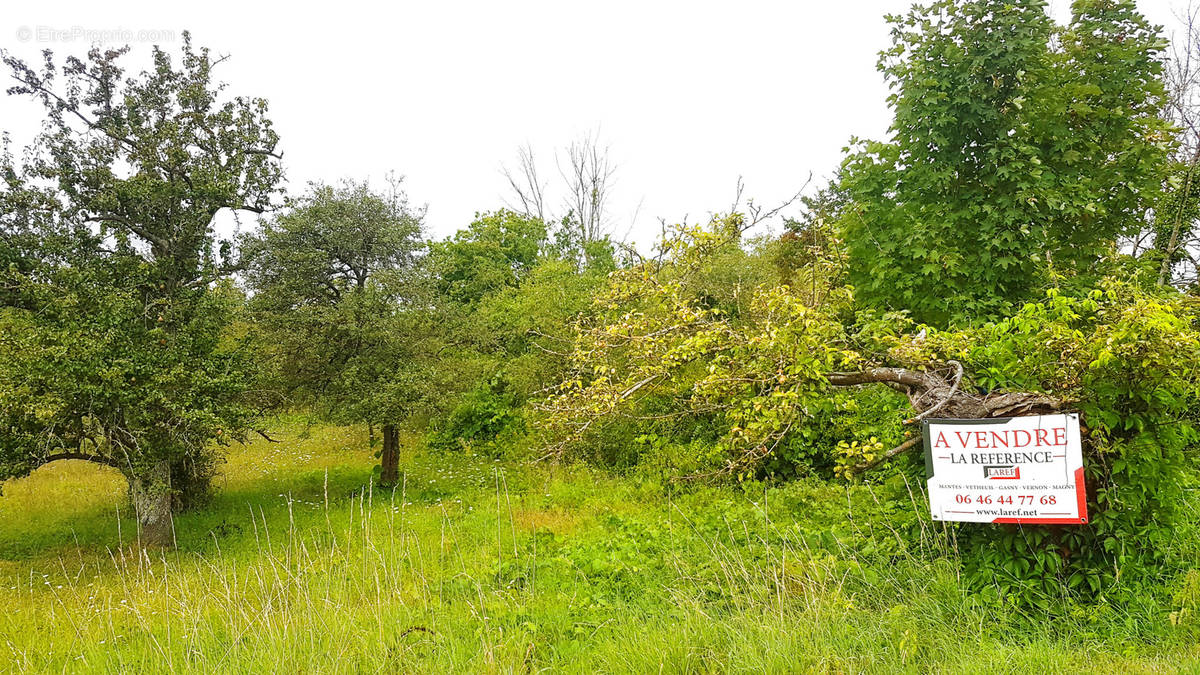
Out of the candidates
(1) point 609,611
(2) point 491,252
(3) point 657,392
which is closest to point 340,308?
(3) point 657,392

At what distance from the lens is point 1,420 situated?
7.68 m

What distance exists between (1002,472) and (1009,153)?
4992 millimetres

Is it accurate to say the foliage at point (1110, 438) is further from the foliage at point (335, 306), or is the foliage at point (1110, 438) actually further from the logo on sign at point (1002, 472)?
the foliage at point (335, 306)

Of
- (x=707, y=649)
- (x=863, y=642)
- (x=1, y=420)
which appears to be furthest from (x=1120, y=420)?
(x=1, y=420)

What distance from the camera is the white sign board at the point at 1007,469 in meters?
3.67

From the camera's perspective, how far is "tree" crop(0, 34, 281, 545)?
8094 mm

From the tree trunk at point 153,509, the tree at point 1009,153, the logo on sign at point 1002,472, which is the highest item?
the tree at point 1009,153

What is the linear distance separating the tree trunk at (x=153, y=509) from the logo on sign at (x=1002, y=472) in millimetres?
10459

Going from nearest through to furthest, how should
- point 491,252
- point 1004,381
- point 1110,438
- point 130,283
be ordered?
point 1110,438 → point 1004,381 → point 130,283 → point 491,252

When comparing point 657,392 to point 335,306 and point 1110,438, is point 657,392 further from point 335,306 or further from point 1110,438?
point 335,306

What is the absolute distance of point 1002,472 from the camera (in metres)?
3.85

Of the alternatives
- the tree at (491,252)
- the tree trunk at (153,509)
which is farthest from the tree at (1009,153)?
the tree at (491,252)

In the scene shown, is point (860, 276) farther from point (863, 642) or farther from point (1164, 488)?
point (863, 642)

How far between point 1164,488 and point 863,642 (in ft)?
6.73
